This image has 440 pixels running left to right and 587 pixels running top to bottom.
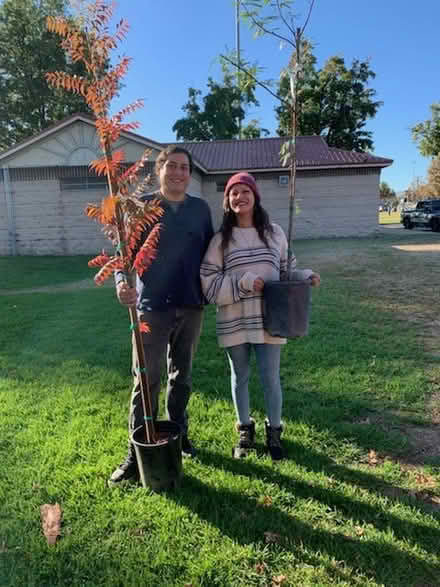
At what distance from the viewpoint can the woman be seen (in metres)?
2.57

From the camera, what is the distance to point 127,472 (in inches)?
101

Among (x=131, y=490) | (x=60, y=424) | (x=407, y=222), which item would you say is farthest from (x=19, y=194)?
(x=407, y=222)

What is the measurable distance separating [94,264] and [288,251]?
4.32ft

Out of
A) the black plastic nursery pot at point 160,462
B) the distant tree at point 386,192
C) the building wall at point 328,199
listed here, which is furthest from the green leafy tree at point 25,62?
the distant tree at point 386,192

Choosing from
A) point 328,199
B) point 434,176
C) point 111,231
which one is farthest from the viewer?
point 434,176

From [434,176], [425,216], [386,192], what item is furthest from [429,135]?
[386,192]

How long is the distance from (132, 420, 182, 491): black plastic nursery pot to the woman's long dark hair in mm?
1220

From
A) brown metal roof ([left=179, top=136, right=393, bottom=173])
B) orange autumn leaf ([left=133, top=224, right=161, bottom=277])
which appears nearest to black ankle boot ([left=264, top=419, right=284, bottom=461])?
orange autumn leaf ([left=133, top=224, right=161, bottom=277])

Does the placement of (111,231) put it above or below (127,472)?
above

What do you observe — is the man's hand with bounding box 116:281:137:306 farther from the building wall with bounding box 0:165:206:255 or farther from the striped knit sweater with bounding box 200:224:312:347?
the building wall with bounding box 0:165:206:255

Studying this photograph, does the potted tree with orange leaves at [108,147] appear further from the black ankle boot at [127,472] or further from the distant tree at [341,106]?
the distant tree at [341,106]

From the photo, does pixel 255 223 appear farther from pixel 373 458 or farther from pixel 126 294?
pixel 373 458

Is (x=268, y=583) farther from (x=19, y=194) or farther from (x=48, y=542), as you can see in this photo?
(x=19, y=194)

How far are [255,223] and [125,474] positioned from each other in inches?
69.2
